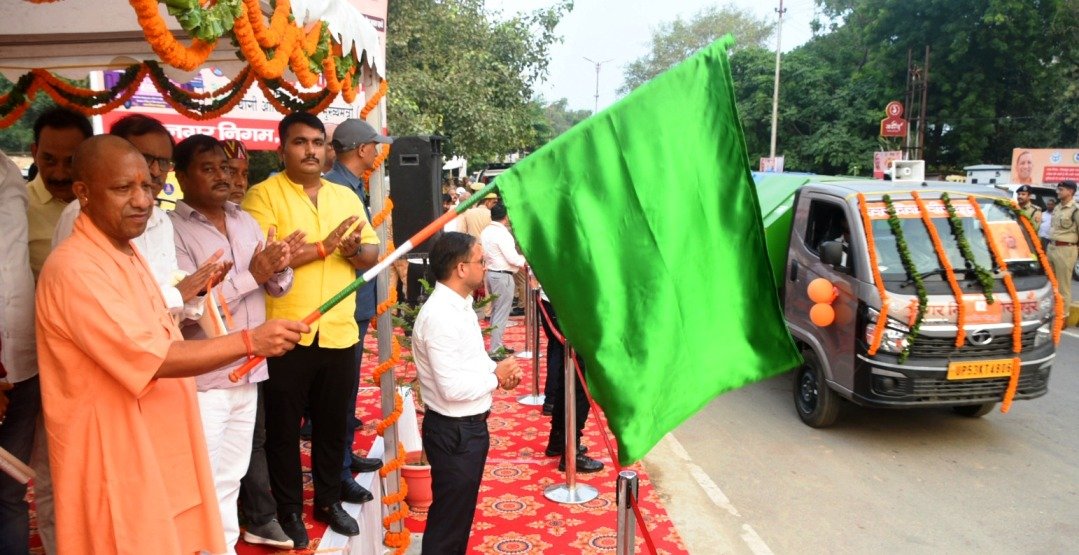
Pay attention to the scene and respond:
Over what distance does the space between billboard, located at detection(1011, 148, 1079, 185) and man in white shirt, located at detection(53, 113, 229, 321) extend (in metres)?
24.1

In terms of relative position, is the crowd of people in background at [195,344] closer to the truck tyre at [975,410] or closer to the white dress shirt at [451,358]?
the white dress shirt at [451,358]

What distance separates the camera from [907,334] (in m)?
5.79

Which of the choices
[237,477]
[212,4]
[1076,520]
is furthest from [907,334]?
[212,4]

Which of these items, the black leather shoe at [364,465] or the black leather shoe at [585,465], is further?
the black leather shoe at [585,465]

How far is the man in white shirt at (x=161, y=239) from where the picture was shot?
2553mm

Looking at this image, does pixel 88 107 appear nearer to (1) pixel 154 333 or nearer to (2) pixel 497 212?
(1) pixel 154 333

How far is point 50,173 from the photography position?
3.04 m

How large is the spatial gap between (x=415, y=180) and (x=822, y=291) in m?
3.54

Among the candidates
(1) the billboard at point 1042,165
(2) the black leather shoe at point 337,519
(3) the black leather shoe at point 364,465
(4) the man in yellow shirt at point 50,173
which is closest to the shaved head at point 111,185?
(4) the man in yellow shirt at point 50,173

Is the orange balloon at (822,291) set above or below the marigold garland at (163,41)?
below

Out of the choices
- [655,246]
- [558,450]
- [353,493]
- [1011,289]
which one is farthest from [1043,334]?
[353,493]

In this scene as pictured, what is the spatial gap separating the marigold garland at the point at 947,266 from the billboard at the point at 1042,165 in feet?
61.1

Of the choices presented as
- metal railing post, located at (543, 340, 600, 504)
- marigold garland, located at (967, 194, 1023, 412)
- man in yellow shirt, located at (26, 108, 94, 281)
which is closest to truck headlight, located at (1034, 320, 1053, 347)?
marigold garland, located at (967, 194, 1023, 412)

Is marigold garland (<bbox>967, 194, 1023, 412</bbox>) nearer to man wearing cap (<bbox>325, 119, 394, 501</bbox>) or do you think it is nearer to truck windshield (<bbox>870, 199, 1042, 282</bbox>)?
truck windshield (<bbox>870, 199, 1042, 282</bbox>)
